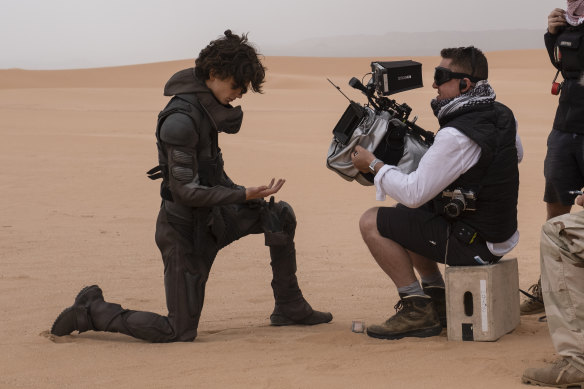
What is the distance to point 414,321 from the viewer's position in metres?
5.42

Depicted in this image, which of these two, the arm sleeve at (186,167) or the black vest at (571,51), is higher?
the black vest at (571,51)

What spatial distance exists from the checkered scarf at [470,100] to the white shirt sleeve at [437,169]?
181 mm

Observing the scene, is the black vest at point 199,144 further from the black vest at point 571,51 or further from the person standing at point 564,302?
the black vest at point 571,51

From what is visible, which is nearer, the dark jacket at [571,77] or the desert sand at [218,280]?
the desert sand at [218,280]

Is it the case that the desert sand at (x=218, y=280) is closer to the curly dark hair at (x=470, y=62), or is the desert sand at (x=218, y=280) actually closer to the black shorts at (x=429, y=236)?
the black shorts at (x=429, y=236)

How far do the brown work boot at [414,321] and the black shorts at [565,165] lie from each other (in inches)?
58.4

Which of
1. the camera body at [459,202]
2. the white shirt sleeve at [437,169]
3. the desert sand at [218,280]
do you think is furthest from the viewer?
the camera body at [459,202]

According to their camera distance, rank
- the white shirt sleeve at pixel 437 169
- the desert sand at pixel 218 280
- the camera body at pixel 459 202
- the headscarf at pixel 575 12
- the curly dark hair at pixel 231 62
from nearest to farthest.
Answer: the desert sand at pixel 218 280 → the white shirt sleeve at pixel 437 169 → the camera body at pixel 459 202 → the curly dark hair at pixel 231 62 → the headscarf at pixel 575 12

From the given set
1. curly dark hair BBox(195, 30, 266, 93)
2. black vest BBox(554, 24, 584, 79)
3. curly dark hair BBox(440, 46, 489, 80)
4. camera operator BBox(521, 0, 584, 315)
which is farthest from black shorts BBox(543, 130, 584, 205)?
curly dark hair BBox(195, 30, 266, 93)

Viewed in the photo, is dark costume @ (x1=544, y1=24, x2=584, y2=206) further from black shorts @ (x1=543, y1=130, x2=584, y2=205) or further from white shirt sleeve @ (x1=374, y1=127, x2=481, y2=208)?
white shirt sleeve @ (x1=374, y1=127, x2=481, y2=208)

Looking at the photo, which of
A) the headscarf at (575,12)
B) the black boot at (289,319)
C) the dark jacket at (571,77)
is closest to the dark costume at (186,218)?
the black boot at (289,319)

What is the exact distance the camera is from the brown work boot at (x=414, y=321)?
5418 mm

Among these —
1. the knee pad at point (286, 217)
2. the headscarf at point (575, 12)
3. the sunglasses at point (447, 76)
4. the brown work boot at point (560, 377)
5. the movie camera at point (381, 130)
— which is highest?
the headscarf at point (575, 12)

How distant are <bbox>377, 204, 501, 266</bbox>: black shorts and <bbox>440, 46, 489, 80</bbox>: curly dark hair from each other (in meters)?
0.87
